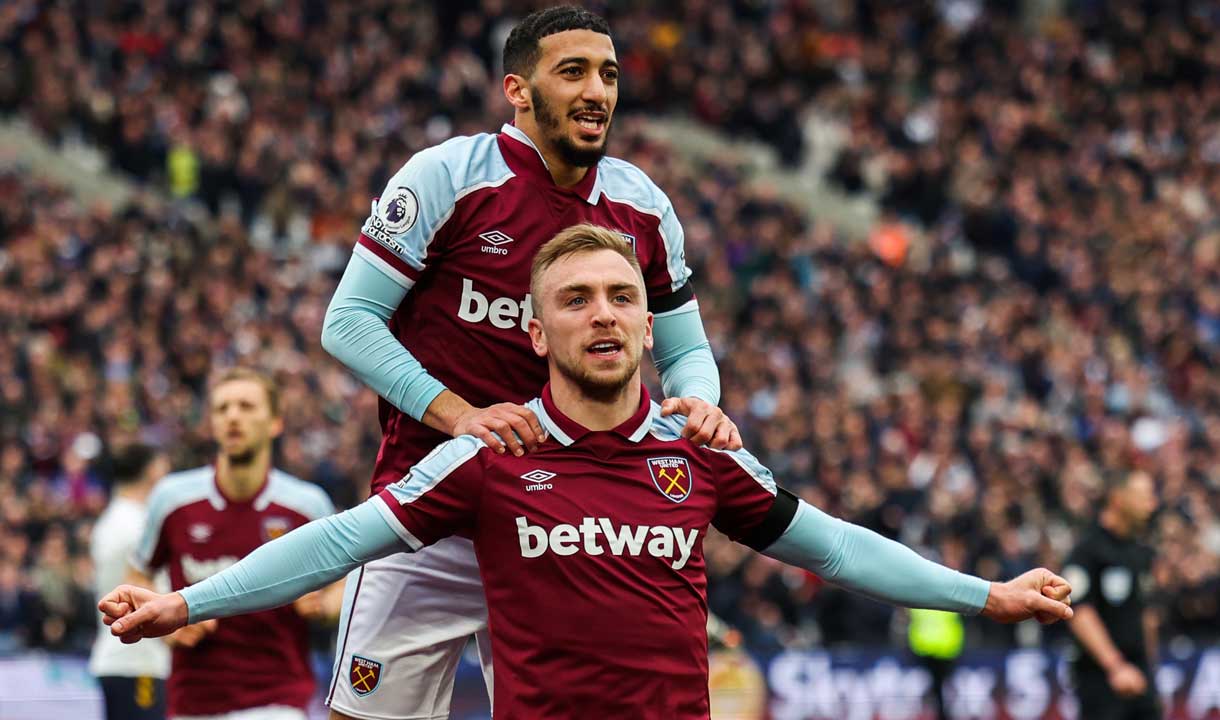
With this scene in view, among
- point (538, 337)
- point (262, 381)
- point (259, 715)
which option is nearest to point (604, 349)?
point (538, 337)

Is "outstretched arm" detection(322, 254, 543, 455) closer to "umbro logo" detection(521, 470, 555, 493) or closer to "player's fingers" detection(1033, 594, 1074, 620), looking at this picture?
"umbro logo" detection(521, 470, 555, 493)

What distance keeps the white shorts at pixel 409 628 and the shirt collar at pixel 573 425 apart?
0.75 meters

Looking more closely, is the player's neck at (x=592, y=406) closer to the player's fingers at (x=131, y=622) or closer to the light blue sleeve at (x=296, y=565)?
the light blue sleeve at (x=296, y=565)

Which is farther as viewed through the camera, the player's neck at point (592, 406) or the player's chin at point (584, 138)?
the player's chin at point (584, 138)

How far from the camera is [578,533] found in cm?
507

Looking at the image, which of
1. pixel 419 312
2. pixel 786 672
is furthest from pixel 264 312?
pixel 419 312

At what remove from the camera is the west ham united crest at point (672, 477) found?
5199 mm

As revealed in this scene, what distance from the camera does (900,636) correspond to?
1678 centimetres

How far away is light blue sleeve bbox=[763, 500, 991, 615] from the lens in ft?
17.7

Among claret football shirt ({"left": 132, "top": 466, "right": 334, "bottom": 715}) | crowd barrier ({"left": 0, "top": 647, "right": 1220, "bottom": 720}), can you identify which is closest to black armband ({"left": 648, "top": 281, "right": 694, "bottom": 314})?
claret football shirt ({"left": 132, "top": 466, "right": 334, "bottom": 715})

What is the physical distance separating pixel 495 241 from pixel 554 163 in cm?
31

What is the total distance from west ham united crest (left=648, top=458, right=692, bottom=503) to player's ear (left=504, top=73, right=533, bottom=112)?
4.15ft

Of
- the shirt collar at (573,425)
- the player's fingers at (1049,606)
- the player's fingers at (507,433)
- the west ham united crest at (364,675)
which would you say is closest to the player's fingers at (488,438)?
the player's fingers at (507,433)

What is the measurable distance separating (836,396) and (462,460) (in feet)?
51.3
